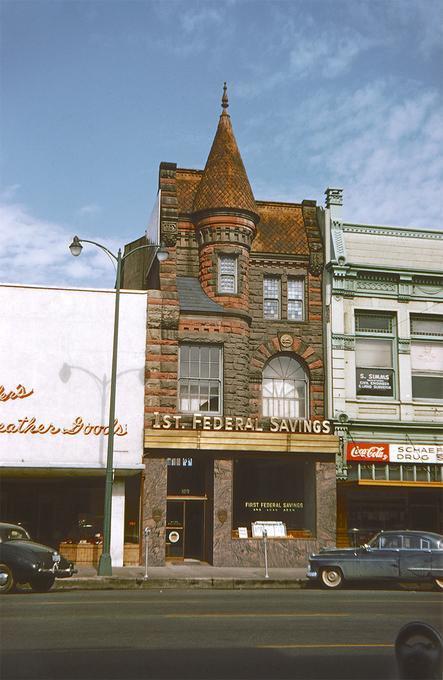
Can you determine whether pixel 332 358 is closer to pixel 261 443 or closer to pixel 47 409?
pixel 261 443

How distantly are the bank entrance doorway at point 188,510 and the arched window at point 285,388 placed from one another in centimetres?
348

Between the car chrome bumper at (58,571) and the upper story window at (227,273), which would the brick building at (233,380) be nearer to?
the upper story window at (227,273)

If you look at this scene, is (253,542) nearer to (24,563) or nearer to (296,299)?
(296,299)

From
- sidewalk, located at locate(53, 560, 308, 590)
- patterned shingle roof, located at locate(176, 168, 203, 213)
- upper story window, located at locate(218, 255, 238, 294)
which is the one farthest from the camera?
patterned shingle roof, located at locate(176, 168, 203, 213)

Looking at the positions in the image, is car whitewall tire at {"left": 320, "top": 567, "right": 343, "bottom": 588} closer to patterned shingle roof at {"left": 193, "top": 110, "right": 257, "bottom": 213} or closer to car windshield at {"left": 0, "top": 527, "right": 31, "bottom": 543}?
car windshield at {"left": 0, "top": 527, "right": 31, "bottom": 543}

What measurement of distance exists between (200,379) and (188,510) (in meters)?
4.70

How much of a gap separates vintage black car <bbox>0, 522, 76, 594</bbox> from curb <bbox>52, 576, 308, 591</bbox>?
149 centimetres

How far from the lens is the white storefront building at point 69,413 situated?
89.0 ft

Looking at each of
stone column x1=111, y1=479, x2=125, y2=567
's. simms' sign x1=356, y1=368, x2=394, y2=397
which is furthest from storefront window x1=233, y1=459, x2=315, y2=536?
stone column x1=111, y1=479, x2=125, y2=567

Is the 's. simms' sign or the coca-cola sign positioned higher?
the 's. simms' sign

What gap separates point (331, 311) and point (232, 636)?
66.0ft

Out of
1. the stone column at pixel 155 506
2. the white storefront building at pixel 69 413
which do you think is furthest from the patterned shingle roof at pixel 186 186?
the stone column at pixel 155 506

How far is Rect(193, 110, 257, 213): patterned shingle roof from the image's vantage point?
3012 cm

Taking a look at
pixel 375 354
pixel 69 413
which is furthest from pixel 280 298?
pixel 69 413
